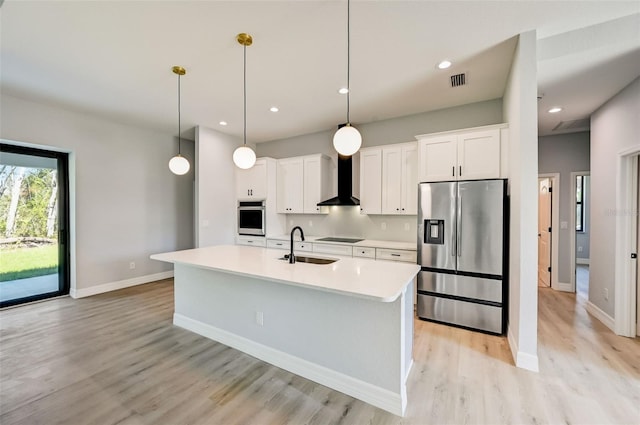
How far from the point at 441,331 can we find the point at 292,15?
347 cm

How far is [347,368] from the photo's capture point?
2.05 meters

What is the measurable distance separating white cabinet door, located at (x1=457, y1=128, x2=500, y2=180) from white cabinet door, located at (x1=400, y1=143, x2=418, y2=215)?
2.26 ft

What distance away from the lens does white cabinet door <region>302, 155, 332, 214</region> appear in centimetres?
477

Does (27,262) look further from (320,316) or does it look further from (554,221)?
(554,221)

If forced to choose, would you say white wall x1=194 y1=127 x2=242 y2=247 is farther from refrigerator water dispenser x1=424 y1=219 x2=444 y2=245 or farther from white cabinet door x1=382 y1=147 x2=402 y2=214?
refrigerator water dispenser x1=424 y1=219 x2=444 y2=245

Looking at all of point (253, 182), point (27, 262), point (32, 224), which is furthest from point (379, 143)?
point (27, 262)

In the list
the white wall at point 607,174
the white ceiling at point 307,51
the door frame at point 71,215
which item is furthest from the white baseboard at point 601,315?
the door frame at point 71,215

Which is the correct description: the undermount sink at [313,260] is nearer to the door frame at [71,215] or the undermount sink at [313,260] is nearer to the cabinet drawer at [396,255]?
the cabinet drawer at [396,255]

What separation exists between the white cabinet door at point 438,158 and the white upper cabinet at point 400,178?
370mm

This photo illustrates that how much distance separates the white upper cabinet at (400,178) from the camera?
12.8 ft

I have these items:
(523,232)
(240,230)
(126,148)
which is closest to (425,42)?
(523,232)

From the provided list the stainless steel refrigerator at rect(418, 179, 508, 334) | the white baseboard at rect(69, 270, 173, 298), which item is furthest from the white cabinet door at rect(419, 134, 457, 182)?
the white baseboard at rect(69, 270, 173, 298)

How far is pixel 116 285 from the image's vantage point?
4621mm

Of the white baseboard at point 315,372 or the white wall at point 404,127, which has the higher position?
the white wall at point 404,127
